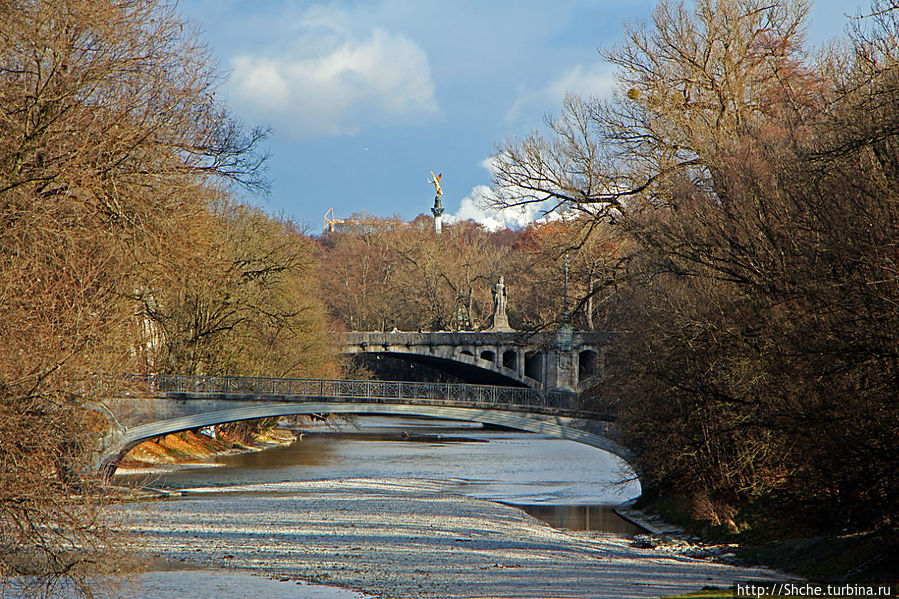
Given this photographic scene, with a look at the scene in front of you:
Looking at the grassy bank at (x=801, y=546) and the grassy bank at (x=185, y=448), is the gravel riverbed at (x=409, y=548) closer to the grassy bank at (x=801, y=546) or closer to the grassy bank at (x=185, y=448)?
A: the grassy bank at (x=801, y=546)

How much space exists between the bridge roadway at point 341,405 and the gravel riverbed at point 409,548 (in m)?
3.33

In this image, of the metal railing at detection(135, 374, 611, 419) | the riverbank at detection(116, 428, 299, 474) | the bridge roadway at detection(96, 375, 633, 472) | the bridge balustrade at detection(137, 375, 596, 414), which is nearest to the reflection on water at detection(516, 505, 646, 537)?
the bridge roadway at detection(96, 375, 633, 472)

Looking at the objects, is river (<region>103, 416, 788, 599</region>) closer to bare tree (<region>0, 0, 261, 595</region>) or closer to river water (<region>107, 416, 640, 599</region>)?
river water (<region>107, 416, 640, 599</region>)

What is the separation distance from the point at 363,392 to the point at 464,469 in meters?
7.51

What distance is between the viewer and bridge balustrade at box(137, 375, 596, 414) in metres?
32.9

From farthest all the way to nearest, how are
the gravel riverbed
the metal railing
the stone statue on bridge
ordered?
the stone statue on bridge < the metal railing < the gravel riverbed

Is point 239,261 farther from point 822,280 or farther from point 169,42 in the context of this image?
point 822,280

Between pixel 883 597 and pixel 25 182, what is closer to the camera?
pixel 883 597

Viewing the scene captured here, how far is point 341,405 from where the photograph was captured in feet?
111

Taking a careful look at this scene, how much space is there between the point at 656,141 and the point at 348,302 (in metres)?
48.9

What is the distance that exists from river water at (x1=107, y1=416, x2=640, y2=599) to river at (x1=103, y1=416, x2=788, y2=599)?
0.08 meters

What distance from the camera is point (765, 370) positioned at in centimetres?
1608

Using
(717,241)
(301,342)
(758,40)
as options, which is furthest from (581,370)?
(717,241)

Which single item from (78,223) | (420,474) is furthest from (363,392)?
(78,223)
